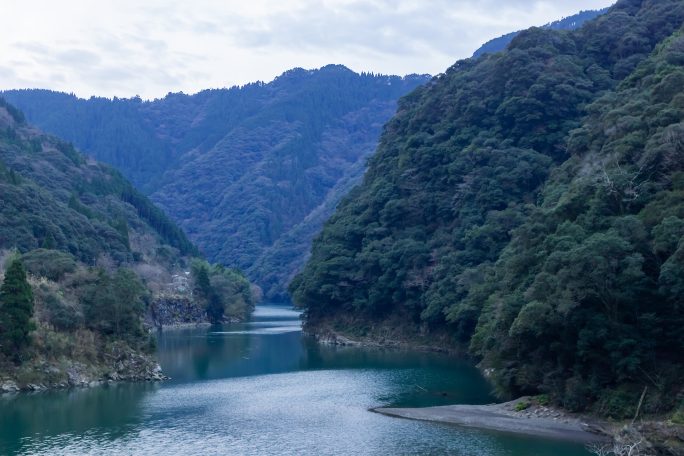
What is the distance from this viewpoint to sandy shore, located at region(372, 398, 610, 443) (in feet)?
138

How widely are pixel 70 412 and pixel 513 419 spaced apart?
25.0 m

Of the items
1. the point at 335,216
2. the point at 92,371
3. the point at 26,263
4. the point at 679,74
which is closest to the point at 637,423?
the point at 679,74

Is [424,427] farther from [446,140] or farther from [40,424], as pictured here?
[446,140]

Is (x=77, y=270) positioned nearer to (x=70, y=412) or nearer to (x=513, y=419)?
(x=70, y=412)

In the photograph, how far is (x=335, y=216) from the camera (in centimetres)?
11044

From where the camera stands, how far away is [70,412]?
159 ft

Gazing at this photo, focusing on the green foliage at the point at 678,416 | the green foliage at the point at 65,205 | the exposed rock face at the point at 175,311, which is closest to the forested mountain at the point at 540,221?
the green foliage at the point at 678,416

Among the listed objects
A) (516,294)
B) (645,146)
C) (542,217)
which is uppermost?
(645,146)

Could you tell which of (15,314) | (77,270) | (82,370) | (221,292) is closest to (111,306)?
(82,370)

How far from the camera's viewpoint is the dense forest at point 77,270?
56.4 metres

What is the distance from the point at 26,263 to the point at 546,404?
1714 inches

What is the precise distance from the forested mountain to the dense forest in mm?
26392

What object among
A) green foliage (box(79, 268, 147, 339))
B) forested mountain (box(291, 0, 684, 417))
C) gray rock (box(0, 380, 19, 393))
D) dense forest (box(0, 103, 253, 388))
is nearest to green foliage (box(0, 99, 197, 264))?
dense forest (box(0, 103, 253, 388))

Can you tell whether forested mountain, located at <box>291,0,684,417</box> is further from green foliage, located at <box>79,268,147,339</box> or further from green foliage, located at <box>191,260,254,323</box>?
green foliage, located at <box>191,260,254,323</box>
